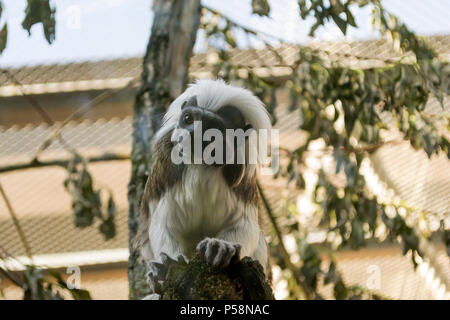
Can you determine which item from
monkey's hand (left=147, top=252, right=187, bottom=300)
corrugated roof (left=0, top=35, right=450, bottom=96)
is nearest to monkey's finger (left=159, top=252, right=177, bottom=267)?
monkey's hand (left=147, top=252, right=187, bottom=300)

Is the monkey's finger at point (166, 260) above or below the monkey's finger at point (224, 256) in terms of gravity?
above

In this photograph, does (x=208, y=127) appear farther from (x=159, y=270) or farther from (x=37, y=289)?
(x=37, y=289)

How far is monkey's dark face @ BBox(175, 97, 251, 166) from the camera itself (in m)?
1.30

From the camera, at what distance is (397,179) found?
3.51 meters

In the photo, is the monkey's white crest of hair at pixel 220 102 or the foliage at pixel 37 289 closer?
the monkey's white crest of hair at pixel 220 102

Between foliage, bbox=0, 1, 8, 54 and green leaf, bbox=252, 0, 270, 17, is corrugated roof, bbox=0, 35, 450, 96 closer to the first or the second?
green leaf, bbox=252, 0, 270, 17

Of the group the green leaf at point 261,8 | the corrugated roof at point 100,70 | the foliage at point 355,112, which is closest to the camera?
the green leaf at point 261,8

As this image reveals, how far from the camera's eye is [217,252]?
125cm

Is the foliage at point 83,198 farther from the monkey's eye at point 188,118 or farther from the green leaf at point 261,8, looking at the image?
the monkey's eye at point 188,118

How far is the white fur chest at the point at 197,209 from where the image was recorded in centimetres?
151

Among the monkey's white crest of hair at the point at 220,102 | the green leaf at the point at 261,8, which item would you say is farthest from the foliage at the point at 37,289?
the green leaf at the point at 261,8

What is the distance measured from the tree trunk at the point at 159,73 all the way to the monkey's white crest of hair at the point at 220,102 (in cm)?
79
